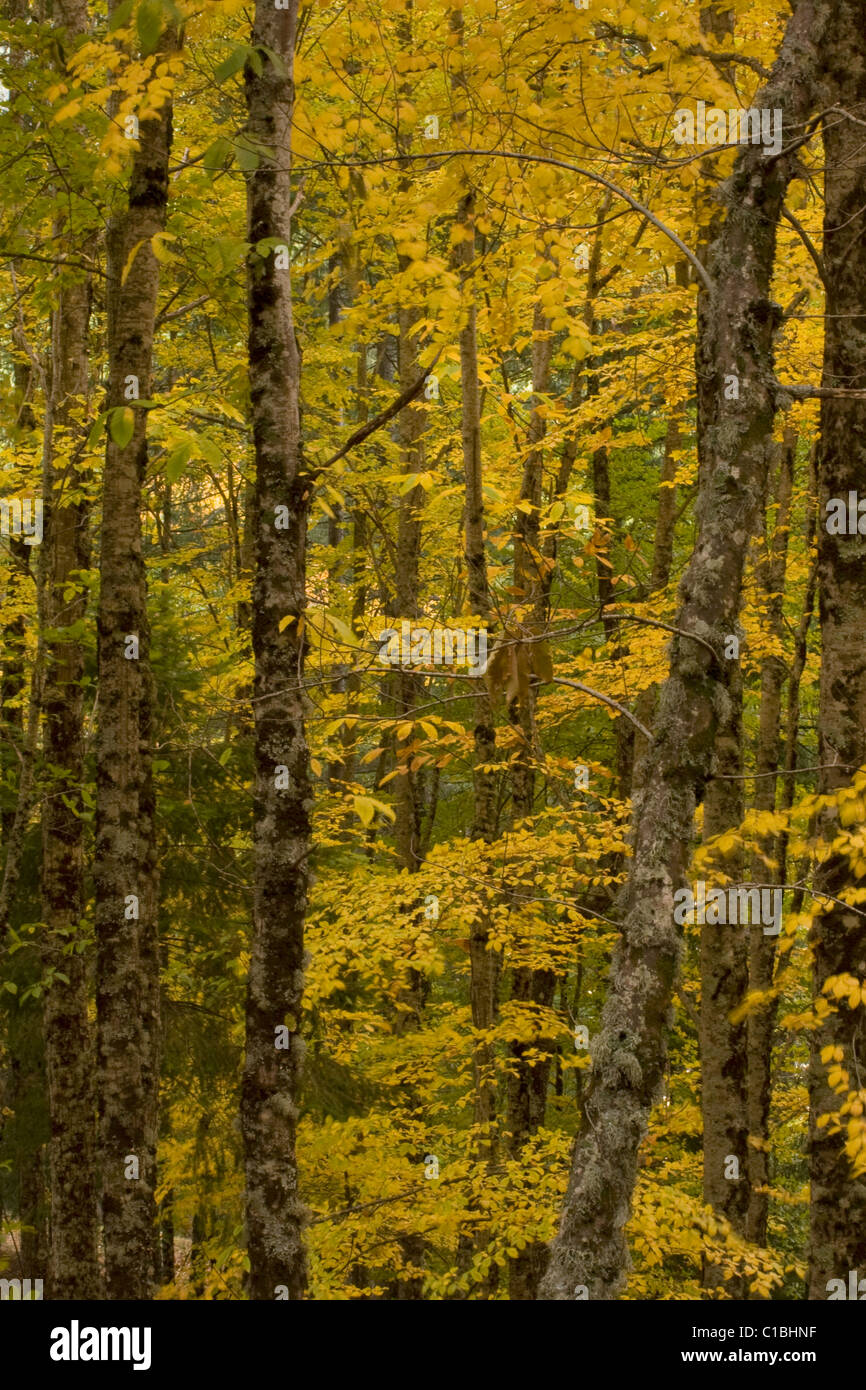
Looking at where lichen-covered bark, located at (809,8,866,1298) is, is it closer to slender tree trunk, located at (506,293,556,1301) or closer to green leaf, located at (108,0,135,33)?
green leaf, located at (108,0,135,33)

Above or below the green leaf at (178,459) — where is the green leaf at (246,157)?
above

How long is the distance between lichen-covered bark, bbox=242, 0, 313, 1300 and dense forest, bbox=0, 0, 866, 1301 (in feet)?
0.06

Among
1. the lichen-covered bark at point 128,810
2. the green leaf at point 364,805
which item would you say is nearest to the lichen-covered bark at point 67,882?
the lichen-covered bark at point 128,810

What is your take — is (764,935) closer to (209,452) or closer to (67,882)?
(67,882)

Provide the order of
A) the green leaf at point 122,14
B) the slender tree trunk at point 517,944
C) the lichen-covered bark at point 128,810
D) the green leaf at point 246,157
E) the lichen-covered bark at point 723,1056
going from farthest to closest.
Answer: the slender tree trunk at point 517,944, the lichen-covered bark at point 723,1056, the lichen-covered bark at point 128,810, the green leaf at point 246,157, the green leaf at point 122,14

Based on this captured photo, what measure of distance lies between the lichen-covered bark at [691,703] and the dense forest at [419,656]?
16 millimetres

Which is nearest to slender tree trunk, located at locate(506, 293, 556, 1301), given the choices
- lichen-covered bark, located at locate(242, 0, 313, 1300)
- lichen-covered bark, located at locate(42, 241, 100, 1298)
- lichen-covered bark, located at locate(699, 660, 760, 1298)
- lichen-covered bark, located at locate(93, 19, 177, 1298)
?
lichen-covered bark, located at locate(699, 660, 760, 1298)

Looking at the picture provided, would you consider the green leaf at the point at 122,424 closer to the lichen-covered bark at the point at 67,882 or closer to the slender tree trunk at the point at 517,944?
the lichen-covered bark at the point at 67,882

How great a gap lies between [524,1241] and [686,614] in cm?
649

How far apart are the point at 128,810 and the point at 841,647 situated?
4.10m

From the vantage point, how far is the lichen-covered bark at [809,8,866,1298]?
5.03 metres

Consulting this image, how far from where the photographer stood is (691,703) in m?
3.97

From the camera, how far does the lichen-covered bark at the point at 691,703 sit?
12.2ft

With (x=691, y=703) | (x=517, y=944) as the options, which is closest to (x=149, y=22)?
(x=691, y=703)
